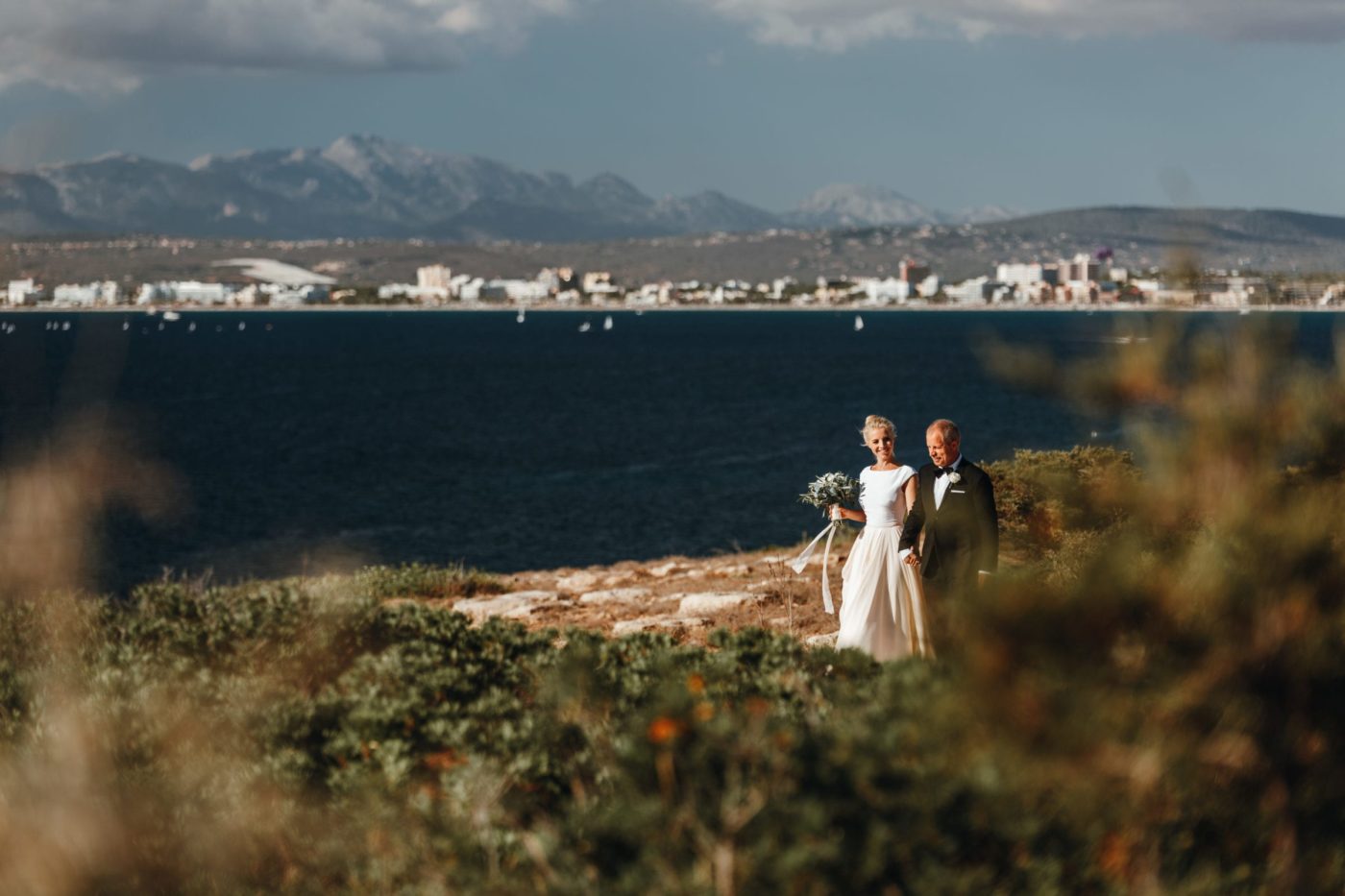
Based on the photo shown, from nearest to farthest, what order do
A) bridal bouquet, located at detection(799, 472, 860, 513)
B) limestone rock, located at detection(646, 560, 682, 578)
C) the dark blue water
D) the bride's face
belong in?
the bride's face < bridal bouquet, located at detection(799, 472, 860, 513) < limestone rock, located at detection(646, 560, 682, 578) < the dark blue water

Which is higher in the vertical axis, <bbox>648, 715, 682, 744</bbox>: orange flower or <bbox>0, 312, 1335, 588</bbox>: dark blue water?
<bbox>648, 715, 682, 744</bbox>: orange flower

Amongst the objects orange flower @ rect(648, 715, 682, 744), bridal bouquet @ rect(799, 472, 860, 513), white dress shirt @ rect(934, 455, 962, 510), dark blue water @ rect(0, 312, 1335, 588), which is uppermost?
white dress shirt @ rect(934, 455, 962, 510)

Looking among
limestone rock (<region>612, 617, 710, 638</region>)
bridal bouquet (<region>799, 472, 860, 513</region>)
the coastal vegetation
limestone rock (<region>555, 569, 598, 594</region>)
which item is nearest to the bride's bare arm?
bridal bouquet (<region>799, 472, 860, 513</region>)

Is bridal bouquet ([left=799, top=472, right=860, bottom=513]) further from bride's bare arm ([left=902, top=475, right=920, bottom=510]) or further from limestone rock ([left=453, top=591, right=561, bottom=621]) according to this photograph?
limestone rock ([left=453, top=591, right=561, bottom=621])

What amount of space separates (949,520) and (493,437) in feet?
196

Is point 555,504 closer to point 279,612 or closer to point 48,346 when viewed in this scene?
point 279,612

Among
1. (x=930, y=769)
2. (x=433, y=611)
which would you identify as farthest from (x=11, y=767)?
(x=930, y=769)

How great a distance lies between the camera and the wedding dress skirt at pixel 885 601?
29.5 ft

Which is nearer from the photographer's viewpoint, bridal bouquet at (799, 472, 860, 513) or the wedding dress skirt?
the wedding dress skirt

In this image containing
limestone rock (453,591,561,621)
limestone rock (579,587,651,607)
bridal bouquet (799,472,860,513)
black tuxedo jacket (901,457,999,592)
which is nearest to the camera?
black tuxedo jacket (901,457,999,592)

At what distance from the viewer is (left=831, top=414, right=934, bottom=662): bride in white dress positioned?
9008 millimetres

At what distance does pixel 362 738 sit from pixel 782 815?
2.73 m

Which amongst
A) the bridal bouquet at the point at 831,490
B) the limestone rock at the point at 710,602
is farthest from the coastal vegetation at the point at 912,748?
the limestone rock at the point at 710,602

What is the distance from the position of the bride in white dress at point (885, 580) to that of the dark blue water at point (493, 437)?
1169 mm
